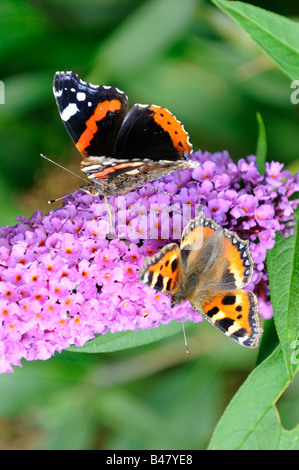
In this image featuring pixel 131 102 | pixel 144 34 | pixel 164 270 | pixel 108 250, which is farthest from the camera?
pixel 131 102

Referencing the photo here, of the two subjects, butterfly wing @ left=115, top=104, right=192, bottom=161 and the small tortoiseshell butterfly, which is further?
butterfly wing @ left=115, top=104, right=192, bottom=161

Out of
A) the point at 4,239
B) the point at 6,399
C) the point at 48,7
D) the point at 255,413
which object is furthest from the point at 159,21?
the point at 6,399

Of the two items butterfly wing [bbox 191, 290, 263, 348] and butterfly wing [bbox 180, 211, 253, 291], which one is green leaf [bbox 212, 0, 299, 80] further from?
butterfly wing [bbox 191, 290, 263, 348]

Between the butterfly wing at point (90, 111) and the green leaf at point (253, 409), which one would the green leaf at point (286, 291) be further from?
the butterfly wing at point (90, 111)

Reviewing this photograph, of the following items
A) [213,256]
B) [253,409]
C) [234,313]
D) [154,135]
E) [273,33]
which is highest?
[273,33]

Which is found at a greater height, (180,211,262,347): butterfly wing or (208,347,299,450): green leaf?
(180,211,262,347): butterfly wing

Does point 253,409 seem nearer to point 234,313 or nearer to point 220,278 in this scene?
point 234,313

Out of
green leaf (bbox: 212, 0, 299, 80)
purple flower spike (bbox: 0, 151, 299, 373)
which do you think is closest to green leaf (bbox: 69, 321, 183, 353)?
purple flower spike (bbox: 0, 151, 299, 373)

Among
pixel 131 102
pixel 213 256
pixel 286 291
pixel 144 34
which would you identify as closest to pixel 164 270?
pixel 213 256
